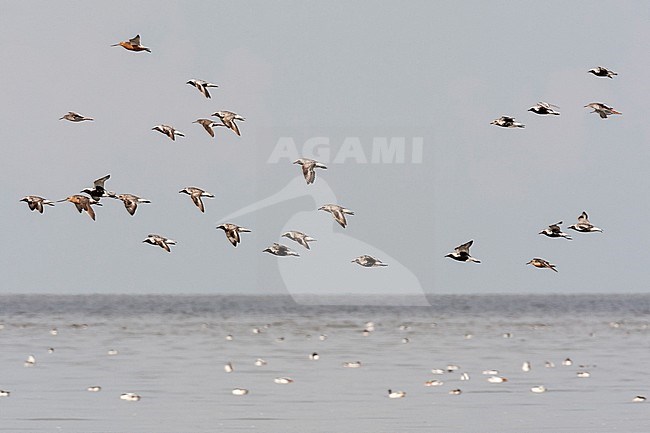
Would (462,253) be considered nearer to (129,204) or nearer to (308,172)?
(308,172)

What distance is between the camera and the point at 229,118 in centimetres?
2909

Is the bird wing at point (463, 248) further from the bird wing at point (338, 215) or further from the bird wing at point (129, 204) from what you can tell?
the bird wing at point (129, 204)

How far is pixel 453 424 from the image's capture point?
27.7 meters

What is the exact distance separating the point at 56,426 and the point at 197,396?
6.22 m

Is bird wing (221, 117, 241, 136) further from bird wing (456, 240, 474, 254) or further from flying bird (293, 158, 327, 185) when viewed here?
bird wing (456, 240, 474, 254)

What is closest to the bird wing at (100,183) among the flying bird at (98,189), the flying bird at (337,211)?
the flying bird at (98,189)

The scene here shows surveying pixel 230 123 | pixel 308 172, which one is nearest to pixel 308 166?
pixel 308 172

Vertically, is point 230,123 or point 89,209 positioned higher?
point 230,123

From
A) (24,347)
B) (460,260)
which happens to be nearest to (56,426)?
(460,260)

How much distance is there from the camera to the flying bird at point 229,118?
2869 centimetres

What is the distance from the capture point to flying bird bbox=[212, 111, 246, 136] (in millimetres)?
28688

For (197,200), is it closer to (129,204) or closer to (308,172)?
(129,204)

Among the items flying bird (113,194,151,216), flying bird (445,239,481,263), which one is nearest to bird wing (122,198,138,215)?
flying bird (113,194,151,216)

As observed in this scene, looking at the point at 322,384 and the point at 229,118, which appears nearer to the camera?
the point at 229,118
